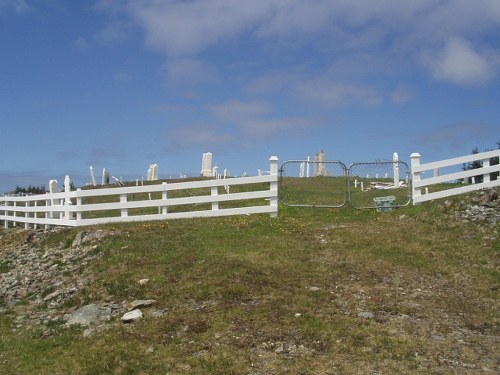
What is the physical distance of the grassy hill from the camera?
8211mm

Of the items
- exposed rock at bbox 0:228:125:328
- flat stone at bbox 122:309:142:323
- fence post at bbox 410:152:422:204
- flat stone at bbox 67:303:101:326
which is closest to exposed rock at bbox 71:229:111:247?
exposed rock at bbox 0:228:125:328

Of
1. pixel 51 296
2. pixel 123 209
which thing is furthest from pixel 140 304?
pixel 123 209

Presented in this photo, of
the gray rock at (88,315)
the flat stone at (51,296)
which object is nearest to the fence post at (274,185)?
the flat stone at (51,296)

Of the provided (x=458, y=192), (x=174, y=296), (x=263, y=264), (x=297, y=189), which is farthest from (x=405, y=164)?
(x=174, y=296)

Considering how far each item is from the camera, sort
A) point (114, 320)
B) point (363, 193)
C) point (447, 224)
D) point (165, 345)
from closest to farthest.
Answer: point (165, 345)
point (114, 320)
point (447, 224)
point (363, 193)

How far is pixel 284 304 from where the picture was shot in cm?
1015

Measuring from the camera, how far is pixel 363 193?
1035 inches

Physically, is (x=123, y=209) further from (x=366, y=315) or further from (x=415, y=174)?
(x=366, y=315)

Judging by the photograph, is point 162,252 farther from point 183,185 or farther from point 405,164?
point 405,164

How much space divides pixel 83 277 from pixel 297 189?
53.8ft

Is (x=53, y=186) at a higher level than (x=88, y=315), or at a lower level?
higher

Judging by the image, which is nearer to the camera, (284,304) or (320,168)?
(284,304)

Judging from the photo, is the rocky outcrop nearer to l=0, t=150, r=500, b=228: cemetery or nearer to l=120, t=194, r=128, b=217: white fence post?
l=0, t=150, r=500, b=228: cemetery

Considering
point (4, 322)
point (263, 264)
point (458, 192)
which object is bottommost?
point (4, 322)
